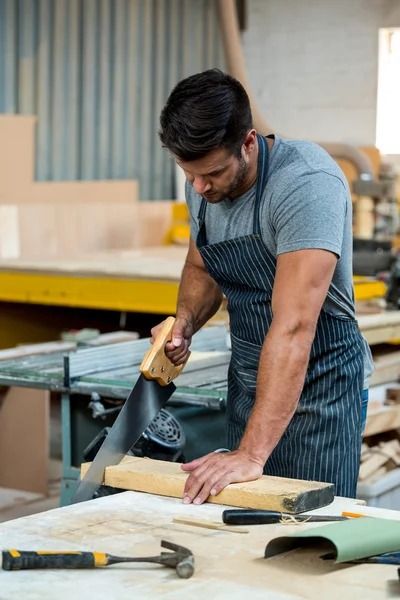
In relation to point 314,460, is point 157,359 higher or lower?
higher

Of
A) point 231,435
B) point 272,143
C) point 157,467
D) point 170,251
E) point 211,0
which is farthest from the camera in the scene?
point 211,0

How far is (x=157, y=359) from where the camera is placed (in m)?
2.07

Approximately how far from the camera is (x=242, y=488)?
1.80m

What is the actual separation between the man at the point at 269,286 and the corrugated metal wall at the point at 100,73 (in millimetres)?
5669

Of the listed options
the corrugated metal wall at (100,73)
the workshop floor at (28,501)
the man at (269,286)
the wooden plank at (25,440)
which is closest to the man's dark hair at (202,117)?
the man at (269,286)

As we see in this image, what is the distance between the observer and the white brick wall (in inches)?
364

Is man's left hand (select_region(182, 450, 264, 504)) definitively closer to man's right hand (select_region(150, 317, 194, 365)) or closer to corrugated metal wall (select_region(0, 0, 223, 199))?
man's right hand (select_region(150, 317, 194, 365))

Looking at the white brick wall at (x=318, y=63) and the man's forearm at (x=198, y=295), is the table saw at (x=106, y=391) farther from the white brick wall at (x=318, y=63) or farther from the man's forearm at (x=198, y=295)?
the white brick wall at (x=318, y=63)

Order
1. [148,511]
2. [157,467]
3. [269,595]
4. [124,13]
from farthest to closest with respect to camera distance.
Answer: [124,13], [157,467], [148,511], [269,595]

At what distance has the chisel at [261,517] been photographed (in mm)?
1699

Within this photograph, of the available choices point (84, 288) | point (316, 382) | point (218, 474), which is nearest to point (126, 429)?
point (218, 474)

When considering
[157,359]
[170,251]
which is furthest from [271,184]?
[170,251]

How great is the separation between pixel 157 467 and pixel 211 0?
26.3 ft

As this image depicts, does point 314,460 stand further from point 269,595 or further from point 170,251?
point 170,251
